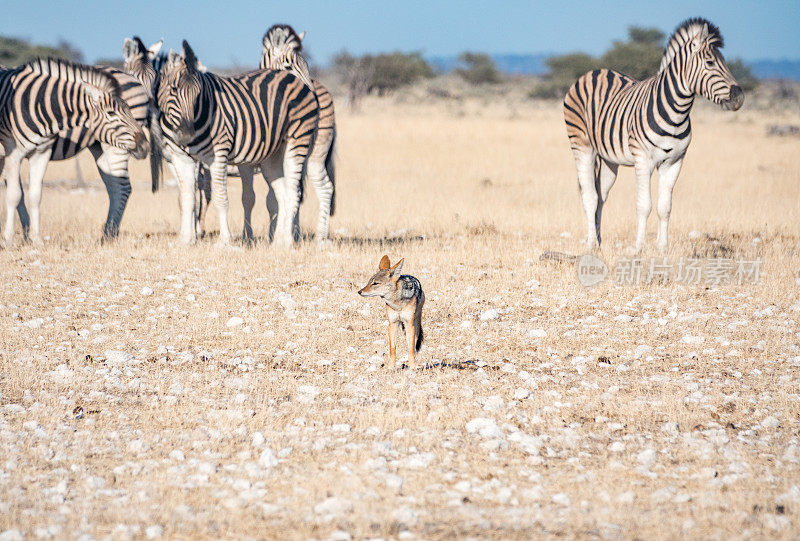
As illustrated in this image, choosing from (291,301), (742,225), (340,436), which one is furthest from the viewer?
(742,225)

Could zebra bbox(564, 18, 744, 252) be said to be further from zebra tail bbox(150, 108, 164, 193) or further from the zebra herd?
zebra tail bbox(150, 108, 164, 193)

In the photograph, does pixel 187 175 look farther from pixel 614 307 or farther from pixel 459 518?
pixel 459 518

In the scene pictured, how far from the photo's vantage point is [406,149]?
874 inches

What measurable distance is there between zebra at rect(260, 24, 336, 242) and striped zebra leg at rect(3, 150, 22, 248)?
2843mm

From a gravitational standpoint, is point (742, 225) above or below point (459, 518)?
above

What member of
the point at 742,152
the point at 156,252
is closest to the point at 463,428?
the point at 156,252

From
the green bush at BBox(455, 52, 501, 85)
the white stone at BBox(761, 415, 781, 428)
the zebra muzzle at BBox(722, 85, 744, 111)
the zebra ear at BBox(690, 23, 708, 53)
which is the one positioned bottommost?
the white stone at BBox(761, 415, 781, 428)

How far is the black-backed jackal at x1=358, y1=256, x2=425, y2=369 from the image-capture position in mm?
5613

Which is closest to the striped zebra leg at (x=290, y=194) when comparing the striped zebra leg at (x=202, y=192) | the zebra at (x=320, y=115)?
the zebra at (x=320, y=115)

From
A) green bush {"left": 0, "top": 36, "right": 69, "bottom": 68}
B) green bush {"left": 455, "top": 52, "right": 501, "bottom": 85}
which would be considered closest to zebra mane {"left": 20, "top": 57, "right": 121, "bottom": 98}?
green bush {"left": 0, "top": 36, "right": 69, "bottom": 68}

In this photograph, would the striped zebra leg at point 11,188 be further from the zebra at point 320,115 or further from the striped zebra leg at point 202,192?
the zebra at point 320,115

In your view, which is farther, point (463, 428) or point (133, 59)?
point (133, 59)

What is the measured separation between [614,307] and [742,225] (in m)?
5.57

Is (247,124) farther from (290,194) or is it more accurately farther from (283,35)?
(283,35)
